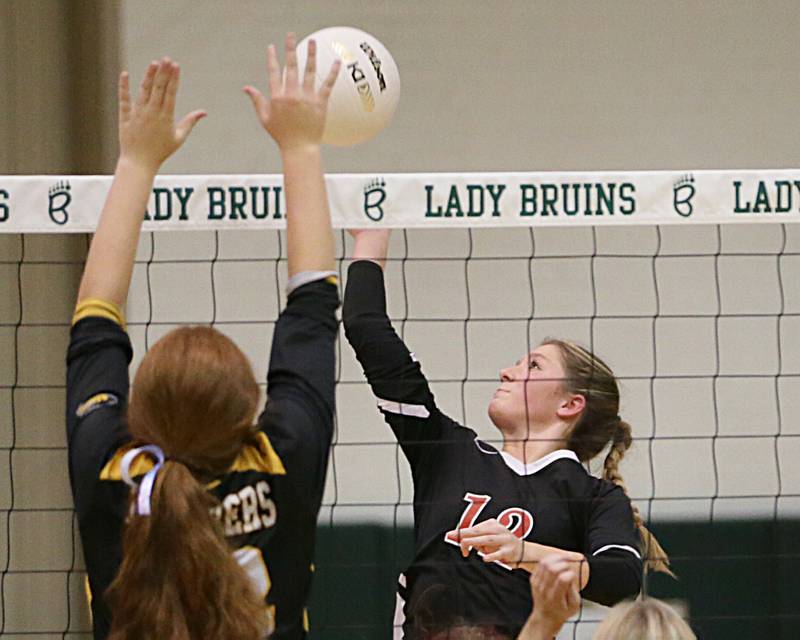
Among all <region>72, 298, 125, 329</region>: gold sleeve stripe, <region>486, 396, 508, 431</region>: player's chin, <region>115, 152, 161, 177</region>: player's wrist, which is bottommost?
<region>486, 396, 508, 431</region>: player's chin

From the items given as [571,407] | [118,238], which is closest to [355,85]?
[571,407]

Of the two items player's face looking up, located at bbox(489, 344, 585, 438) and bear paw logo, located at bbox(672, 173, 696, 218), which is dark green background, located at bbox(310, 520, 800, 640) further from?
bear paw logo, located at bbox(672, 173, 696, 218)

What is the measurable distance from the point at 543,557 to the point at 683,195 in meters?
0.90

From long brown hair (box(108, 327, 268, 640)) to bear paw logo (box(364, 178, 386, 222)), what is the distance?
4.94 feet

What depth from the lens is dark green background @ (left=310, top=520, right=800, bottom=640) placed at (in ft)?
18.2

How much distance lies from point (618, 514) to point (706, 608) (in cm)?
255

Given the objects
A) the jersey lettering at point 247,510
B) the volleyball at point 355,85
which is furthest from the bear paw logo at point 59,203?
the jersey lettering at point 247,510

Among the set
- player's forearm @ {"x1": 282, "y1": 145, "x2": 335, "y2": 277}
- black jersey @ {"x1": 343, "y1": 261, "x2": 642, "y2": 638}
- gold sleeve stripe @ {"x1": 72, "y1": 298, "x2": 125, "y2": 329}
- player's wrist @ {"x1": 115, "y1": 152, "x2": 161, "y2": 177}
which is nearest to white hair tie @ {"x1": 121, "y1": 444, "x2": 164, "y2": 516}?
gold sleeve stripe @ {"x1": 72, "y1": 298, "x2": 125, "y2": 329}

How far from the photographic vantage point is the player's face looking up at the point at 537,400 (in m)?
3.48

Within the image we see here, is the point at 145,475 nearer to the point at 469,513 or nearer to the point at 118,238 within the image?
the point at 118,238

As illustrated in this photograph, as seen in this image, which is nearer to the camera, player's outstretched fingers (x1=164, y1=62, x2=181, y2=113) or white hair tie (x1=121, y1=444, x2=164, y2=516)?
white hair tie (x1=121, y1=444, x2=164, y2=516)

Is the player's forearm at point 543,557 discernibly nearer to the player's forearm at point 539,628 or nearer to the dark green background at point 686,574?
the player's forearm at point 539,628

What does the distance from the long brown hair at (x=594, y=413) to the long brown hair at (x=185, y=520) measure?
1.94 meters

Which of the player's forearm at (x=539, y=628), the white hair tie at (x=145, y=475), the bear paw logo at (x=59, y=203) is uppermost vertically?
Result: the bear paw logo at (x=59, y=203)
